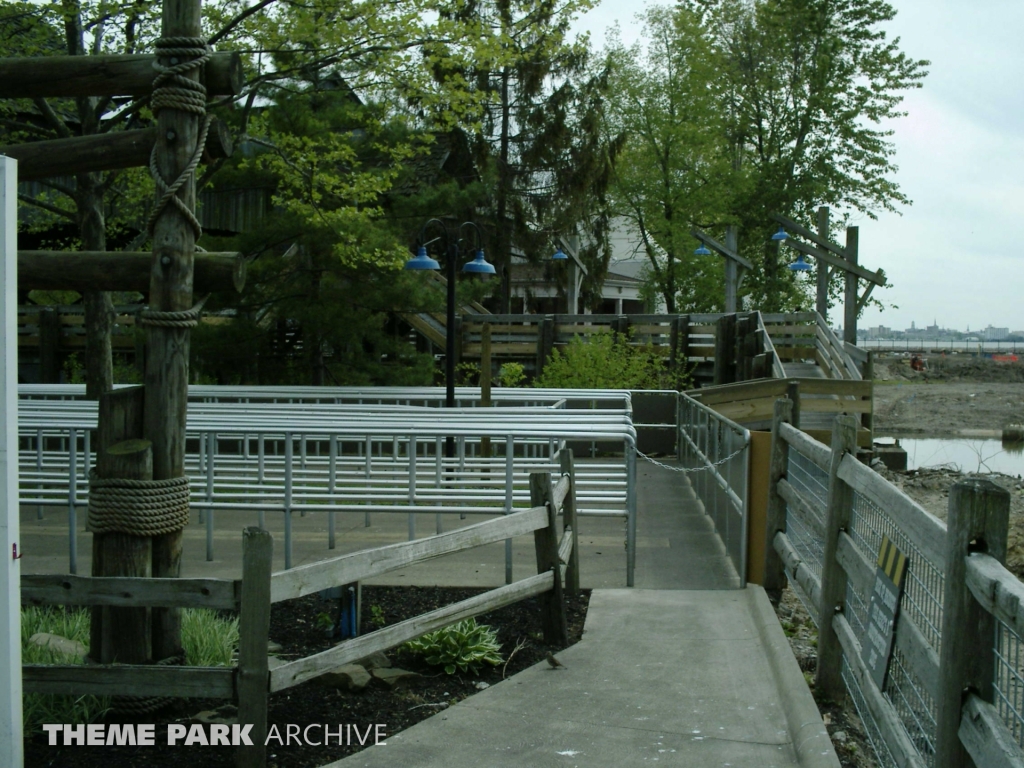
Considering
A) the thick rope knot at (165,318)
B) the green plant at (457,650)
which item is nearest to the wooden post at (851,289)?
the green plant at (457,650)

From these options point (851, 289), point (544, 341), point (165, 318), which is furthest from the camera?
point (851, 289)

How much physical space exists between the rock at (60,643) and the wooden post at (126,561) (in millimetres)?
570

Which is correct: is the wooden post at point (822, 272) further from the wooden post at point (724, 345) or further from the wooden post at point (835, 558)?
the wooden post at point (835, 558)

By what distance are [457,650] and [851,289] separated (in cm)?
2162

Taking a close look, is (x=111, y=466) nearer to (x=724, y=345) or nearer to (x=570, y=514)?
(x=570, y=514)

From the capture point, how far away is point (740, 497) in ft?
25.5

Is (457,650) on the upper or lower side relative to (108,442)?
lower

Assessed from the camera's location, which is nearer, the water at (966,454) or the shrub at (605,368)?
the shrub at (605,368)

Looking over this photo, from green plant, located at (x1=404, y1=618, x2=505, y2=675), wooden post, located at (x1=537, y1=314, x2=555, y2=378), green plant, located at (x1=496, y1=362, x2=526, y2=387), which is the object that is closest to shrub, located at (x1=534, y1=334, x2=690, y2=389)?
green plant, located at (x1=496, y1=362, x2=526, y2=387)

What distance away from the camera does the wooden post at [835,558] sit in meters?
4.89

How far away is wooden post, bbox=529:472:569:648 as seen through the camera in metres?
5.93

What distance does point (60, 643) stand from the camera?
5176 millimetres

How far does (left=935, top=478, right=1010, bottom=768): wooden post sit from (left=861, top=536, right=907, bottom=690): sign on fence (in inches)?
23.1

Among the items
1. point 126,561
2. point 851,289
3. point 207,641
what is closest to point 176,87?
point 126,561
